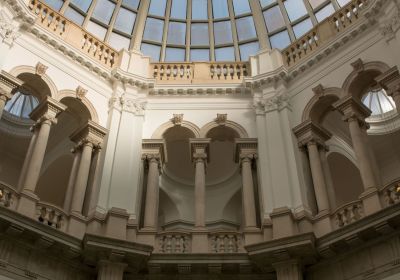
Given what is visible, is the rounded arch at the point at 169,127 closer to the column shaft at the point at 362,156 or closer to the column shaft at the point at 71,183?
the column shaft at the point at 71,183

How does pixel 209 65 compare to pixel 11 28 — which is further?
pixel 209 65

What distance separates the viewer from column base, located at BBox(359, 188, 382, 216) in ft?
39.1

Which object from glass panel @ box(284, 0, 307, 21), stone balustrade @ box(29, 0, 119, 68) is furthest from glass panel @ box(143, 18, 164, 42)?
glass panel @ box(284, 0, 307, 21)

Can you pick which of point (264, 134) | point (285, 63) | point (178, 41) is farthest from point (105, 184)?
point (178, 41)

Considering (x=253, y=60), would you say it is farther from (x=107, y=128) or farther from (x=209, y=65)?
(x=107, y=128)

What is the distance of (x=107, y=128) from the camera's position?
15.6 meters

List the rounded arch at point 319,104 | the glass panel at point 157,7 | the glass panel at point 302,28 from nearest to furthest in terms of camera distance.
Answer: the rounded arch at point 319,104 → the glass panel at point 302,28 → the glass panel at point 157,7

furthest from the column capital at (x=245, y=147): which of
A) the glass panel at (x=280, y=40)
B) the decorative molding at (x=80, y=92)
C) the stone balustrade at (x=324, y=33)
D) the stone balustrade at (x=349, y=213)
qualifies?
the glass panel at (x=280, y=40)

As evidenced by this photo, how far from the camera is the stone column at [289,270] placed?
12.0 meters

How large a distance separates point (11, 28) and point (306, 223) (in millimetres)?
9552

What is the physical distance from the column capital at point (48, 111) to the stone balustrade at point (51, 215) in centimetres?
279

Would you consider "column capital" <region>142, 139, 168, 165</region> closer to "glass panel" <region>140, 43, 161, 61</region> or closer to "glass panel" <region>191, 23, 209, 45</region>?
"glass panel" <region>140, 43, 161, 61</region>

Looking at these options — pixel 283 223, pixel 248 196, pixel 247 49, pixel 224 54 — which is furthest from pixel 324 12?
pixel 283 223

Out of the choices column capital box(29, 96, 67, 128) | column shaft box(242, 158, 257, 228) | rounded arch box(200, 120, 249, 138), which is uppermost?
rounded arch box(200, 120, 249, 138)
